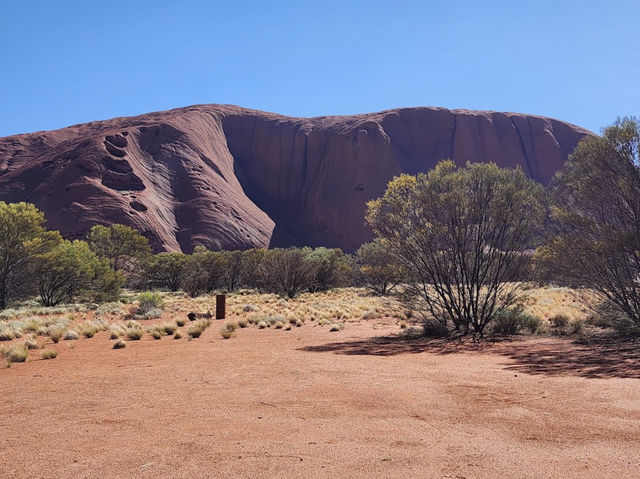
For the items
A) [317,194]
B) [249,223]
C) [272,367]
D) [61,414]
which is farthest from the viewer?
[317,194]

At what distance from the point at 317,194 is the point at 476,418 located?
8609cm

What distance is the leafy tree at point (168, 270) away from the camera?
44969 millimetres

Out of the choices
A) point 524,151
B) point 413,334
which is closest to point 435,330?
point 413,334

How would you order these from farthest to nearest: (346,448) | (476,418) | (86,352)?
(86,352) → (476,418) → (346,448)

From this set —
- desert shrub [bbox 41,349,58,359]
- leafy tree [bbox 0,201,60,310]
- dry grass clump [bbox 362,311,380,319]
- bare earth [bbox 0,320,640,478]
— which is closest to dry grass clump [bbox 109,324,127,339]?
desert shrub [bbox 41,349,58,359]

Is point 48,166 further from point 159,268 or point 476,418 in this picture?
point 476,418

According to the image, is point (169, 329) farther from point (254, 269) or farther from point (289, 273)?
point (254, 269)

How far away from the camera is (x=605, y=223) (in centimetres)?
1323

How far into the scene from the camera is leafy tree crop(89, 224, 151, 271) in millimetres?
45344

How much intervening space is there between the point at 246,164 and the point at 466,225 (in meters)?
88.6

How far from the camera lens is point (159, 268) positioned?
→ 44969mm

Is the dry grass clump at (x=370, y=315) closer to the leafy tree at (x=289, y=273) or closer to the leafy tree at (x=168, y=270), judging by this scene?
the leafy tree at (x=289, y=273)

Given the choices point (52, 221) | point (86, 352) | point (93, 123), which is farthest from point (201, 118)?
point (86, 352)

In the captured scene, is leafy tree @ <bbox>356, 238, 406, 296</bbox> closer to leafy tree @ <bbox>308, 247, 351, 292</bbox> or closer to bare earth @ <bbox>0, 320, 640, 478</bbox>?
leafy tree @ <bbox>308, 247, 351, 292</bbox>
